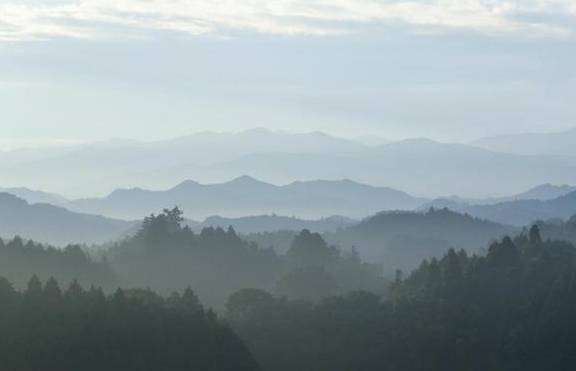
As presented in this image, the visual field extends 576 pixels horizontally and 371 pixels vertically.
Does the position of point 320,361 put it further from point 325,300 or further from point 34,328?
point 34,328

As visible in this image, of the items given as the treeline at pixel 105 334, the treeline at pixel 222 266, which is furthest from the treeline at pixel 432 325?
the treeline at pixel 222 266

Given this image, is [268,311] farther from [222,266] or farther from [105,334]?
[222,266]

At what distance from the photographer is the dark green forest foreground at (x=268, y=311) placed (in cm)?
9075

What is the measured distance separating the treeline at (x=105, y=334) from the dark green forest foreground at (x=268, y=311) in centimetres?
11

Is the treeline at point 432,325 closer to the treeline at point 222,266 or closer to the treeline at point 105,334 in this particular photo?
the treeline at point 105,334

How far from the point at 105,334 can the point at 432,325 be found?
4156 centimetres

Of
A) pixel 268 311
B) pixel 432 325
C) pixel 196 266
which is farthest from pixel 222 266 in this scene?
pixel 432 325

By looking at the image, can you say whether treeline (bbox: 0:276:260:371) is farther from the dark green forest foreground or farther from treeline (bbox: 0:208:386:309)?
treeline (bbox: 0:208:386:309)

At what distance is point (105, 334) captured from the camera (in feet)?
298

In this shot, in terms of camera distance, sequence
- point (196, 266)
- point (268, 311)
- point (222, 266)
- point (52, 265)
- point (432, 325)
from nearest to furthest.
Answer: point (268, 311) < point (432, 325) < point (52, 265) < point (196, 266) < point (222, 266)

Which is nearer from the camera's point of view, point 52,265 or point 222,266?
point 52,265

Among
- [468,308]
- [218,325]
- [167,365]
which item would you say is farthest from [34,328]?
Answer: [468,308]

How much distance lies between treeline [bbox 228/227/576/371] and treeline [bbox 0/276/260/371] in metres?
10.6

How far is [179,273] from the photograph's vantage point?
158750mm
